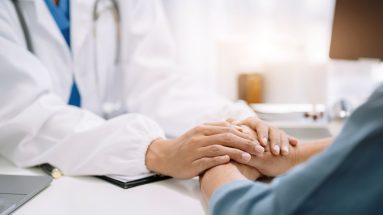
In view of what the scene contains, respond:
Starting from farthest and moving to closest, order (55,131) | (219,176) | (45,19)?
(45,19) → (55,131) → (219,176)

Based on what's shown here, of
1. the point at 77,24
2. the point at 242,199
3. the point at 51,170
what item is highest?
the point at 77,24

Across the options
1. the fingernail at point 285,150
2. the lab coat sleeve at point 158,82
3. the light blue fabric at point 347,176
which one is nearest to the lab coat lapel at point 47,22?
the lab coat sleeve at point 158,82

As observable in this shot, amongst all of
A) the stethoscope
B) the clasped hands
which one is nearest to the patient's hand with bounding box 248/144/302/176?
the clasped hands

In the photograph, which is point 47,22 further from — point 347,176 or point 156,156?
point 347,176

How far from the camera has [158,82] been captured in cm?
126

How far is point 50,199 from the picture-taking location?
73 centimetres

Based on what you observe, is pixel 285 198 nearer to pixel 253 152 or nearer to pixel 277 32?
pixel 253 152

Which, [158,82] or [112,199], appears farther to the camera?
[158,82]

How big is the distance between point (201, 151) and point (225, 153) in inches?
1.9

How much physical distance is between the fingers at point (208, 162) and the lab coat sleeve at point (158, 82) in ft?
1.05

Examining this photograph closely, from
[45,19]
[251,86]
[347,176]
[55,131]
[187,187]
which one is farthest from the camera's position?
[251,86]

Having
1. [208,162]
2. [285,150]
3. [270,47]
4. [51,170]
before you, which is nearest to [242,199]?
[208,162]

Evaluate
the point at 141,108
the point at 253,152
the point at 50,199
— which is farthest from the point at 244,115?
the point at 50,199

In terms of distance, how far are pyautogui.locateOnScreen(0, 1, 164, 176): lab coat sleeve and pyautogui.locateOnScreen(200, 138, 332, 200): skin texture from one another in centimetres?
19
